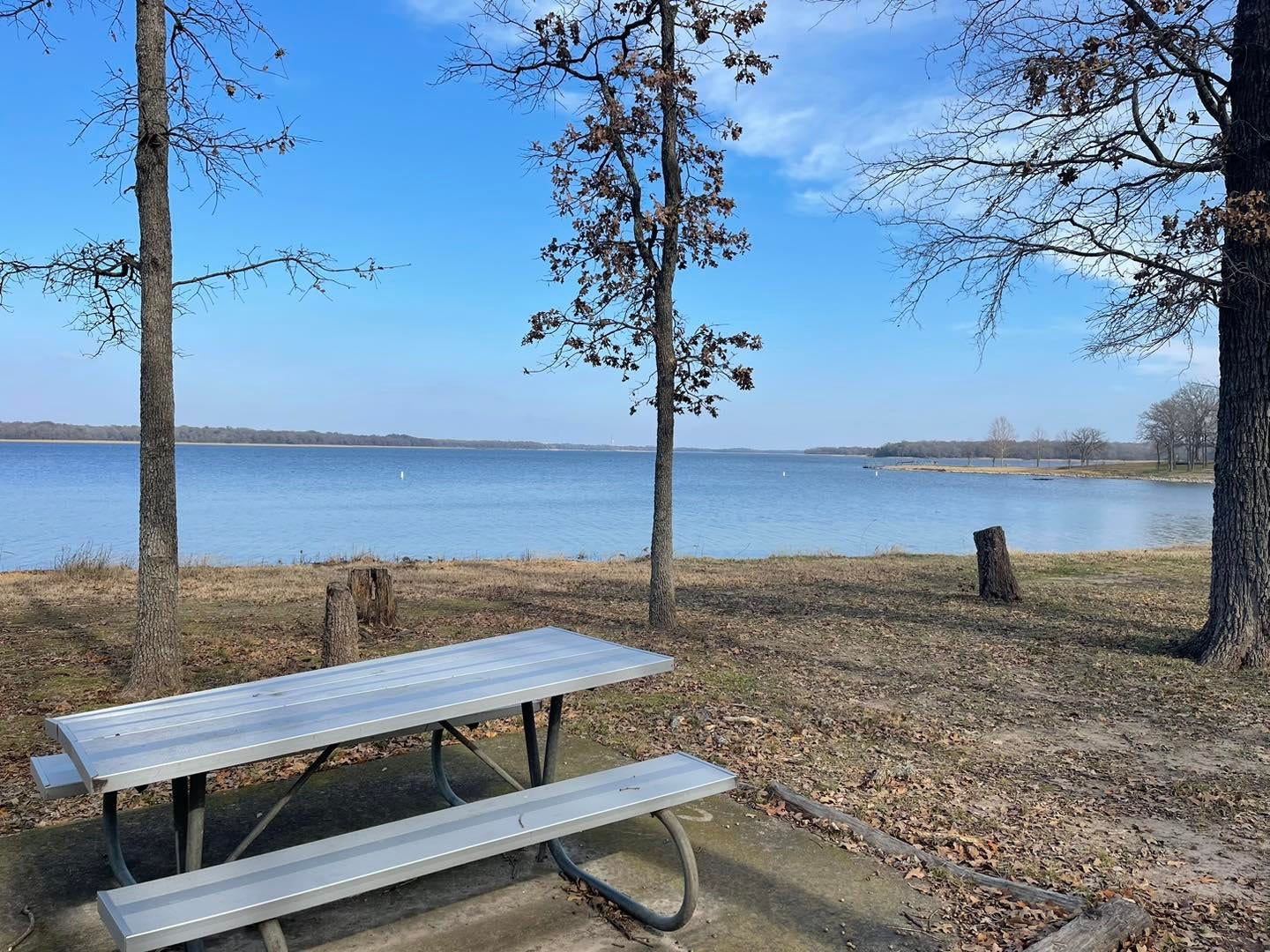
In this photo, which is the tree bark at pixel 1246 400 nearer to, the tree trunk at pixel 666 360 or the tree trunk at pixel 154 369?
the tree trunk at pixel 666 360

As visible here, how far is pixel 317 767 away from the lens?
3.03m

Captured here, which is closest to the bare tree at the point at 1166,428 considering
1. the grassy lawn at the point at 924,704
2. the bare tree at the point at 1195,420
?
the bare tree at the point at 1195,420

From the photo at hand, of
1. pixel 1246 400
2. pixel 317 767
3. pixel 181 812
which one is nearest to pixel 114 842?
pixel 181 812

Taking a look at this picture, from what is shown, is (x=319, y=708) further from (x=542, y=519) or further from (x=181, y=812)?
(x=542, y=519)

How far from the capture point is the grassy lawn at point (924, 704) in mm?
3766

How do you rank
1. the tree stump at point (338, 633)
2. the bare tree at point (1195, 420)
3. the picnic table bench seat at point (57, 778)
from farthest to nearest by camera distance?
the bare tree at point (1195, 420)
the tree stump at point (338, 633)
the picnic table bench seat at point (57, 778)

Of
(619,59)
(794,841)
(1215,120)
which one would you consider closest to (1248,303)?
(1215,120)

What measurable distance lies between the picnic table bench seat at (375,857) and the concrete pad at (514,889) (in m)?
0.46

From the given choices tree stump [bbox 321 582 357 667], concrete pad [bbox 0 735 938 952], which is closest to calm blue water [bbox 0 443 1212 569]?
tree stump [bbox 321 582 357 667]

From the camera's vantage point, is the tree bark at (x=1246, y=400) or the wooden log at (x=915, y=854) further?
the tree bark at (x=1246, y=400)

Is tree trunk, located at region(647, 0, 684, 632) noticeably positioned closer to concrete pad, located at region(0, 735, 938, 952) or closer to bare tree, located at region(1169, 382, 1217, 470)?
concrete pad, located at region(0, 735, 938, 952)

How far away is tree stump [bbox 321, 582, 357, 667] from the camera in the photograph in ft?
22.1

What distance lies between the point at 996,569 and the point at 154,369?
889cm

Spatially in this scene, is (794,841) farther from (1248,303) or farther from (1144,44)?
(1144,44)
